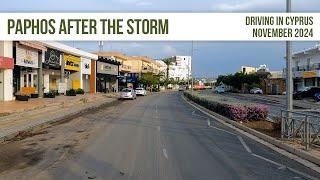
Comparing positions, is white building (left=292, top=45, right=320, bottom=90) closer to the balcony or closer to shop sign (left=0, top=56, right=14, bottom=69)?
the balcony

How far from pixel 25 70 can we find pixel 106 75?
148 feet

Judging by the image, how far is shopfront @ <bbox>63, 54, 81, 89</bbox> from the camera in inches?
2501

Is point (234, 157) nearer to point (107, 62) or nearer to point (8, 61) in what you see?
point (8, 61)

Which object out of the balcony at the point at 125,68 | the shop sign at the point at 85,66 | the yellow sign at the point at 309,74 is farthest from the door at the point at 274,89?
the shop sign at the point at 85,66

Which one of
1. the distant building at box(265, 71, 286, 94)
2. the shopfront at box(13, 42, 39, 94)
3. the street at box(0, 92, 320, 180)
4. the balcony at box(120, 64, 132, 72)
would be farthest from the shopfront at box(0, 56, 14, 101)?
the balcony at box(120, 64, 132, 72)

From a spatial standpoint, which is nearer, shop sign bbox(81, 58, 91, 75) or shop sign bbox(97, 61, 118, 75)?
shop sign bbox(81, 58, 91, 75)

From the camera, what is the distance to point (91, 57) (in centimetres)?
7762

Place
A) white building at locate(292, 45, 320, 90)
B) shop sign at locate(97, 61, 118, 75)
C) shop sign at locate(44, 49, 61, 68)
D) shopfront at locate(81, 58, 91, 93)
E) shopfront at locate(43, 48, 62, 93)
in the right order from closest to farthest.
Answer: shop sign at locate(44, 49, 61, 68), shopfront at locate(43, 48, 62, 93), shopfront at locate(81, 58, 91, 93), white building at locate(292, 45, 320, 90), shop sign at locate(97, 61, 118, 75)

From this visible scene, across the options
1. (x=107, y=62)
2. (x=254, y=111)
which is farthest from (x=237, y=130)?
(x=107, y=62)

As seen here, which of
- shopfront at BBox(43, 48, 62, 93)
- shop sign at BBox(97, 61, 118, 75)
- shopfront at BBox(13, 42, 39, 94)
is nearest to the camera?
shopfront at BBox(13, 42, 39, 94)

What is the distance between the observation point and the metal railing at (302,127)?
14250mm

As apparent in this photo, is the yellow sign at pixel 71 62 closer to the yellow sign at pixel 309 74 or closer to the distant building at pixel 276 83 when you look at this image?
the yellow sign at pixel 309 74

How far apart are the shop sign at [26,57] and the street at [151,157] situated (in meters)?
24.4

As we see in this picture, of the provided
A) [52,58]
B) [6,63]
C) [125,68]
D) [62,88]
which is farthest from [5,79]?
[125,68]
